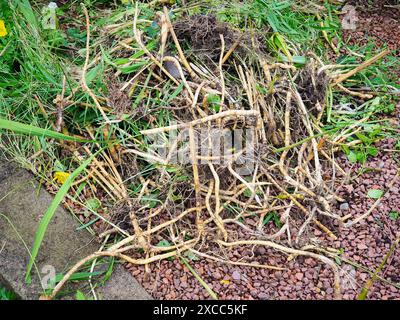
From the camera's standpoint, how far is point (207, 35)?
2.44 metres

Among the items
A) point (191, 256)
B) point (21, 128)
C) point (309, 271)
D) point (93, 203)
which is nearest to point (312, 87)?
point (309, 271)

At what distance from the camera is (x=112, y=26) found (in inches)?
101

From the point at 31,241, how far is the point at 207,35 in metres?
1.11

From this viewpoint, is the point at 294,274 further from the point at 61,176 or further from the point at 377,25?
the point at 377,25

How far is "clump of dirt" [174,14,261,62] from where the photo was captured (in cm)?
243

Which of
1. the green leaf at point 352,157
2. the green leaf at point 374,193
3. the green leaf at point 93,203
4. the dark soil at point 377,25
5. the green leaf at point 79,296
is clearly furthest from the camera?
the dark soil at point 377,25

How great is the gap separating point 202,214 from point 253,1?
1137 mm

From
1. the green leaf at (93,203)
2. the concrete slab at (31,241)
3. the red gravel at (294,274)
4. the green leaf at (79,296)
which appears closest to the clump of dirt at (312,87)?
the red gravel at (294,274)

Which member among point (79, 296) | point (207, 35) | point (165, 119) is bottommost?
point (79, 296)

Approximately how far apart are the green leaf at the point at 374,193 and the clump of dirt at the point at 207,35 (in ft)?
2.49

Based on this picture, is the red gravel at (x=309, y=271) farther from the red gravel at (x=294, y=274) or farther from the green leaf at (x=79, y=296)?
the green leaf at (x=79, y=296)

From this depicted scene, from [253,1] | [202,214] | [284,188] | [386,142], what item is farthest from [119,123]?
[386,142]

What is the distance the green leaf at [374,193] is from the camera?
7.54ft

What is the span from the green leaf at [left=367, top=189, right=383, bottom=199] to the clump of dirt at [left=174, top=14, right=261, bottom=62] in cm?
76
